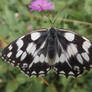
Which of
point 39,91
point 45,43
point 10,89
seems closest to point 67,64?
point 45,43

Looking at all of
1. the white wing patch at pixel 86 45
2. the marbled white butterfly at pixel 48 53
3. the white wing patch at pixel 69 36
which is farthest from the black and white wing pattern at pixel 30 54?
the white wing patch at pixel 86 45

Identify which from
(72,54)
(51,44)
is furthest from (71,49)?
(51,44)

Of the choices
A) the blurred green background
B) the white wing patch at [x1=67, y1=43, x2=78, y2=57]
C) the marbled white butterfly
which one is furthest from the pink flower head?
the white wing patch at [x1=67, y1=43, x2=78, y2=57]

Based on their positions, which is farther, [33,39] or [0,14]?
[0,14]

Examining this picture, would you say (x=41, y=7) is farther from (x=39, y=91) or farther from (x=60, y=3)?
(x=60, y=3)

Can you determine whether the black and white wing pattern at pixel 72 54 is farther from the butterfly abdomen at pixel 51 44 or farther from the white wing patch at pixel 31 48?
the white wing patch at pixel 31 48

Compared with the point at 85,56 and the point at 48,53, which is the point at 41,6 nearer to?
the point at 48,53
